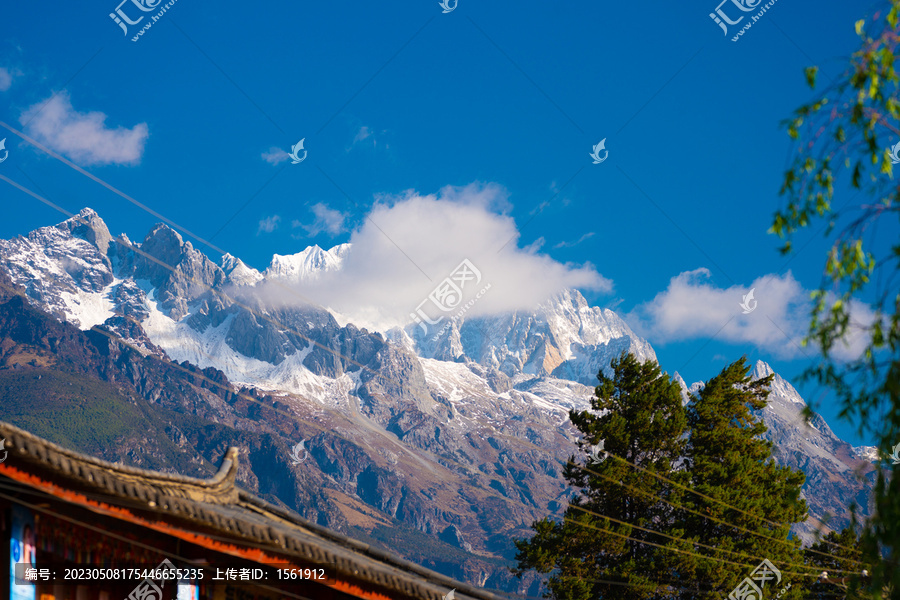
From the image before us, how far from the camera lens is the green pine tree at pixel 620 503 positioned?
91.7 feet

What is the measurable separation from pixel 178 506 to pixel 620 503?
25073mm

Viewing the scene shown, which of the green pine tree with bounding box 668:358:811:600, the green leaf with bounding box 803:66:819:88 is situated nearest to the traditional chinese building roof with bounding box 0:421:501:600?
the green leaf with bounding box 803:66:819:88

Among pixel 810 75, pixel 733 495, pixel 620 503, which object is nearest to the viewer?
pixel 810 75

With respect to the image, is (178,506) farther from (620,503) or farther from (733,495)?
(733,495)

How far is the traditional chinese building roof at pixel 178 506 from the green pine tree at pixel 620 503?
1859 centimetres

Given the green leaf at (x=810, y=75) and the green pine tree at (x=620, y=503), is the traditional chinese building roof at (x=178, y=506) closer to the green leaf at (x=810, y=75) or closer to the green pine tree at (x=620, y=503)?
the green leaf at (x=810, y=75)

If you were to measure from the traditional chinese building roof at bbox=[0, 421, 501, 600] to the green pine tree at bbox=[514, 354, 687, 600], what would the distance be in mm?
18586

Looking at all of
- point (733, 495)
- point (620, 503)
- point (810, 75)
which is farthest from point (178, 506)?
point (733, 495)

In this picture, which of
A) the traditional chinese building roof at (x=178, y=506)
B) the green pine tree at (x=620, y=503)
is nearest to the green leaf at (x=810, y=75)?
the traditional chinese building roof at (x=178, y=506)

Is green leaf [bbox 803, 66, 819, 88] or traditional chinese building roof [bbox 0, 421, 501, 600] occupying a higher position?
green leaf [bbox 803, 66, 819, 88]

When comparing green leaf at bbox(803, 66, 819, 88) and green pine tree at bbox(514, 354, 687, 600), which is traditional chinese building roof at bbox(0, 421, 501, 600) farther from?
green pine tree at bbox(514, 354, 687, 600)

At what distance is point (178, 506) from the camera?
7852 mm

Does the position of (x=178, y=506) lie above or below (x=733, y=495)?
below

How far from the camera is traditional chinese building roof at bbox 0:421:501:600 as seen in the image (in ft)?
23.2
